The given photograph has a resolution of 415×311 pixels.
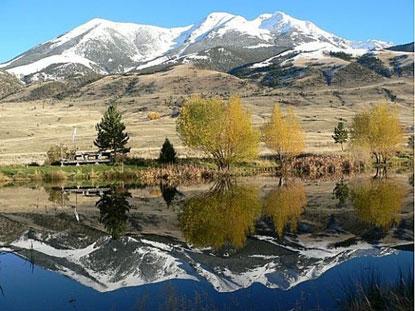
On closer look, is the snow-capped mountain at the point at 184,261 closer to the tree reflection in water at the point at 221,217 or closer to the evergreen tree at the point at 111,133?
the tree reflection in water at the point at 221,217

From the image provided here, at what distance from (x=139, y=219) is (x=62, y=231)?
15.3ft

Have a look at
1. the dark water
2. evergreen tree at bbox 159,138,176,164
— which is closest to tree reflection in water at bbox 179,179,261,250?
the dark water

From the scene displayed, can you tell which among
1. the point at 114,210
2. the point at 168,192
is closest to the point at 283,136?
the point at 168,192

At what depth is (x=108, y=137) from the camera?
62.8 meters

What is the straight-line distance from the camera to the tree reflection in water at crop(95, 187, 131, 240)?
28.1m

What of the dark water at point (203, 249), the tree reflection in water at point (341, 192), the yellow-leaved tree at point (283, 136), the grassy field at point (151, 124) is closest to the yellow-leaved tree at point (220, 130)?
the yellow-leaved tree at point (283, 136)

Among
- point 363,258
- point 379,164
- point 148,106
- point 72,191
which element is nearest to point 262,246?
point 363,258

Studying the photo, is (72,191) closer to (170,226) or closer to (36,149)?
(170,226)

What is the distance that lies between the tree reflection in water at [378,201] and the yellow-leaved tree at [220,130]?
630 inches

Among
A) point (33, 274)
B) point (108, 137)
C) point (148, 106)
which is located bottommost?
point (33, 274)

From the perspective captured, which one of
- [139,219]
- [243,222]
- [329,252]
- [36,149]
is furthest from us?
[36,149]

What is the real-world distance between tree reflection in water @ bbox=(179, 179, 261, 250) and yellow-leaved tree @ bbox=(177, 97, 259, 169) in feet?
54.2

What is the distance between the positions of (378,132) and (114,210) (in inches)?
1568

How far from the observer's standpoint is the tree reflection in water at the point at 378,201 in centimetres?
2788
